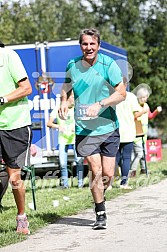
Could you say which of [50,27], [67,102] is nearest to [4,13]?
[50,27]

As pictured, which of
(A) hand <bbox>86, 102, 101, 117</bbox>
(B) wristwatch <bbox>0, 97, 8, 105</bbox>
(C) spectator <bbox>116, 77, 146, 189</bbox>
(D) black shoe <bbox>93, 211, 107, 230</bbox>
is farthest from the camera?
(C) spectator <bbox>116, 77, 146, 189</bbox>

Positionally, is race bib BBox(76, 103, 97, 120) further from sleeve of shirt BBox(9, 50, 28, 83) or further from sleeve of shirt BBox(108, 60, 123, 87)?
sleeve of shirt BBox(9, 50, 28, 83)

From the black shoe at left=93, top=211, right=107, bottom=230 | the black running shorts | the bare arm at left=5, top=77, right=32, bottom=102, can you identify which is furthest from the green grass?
the bare arm at left=5, top=77, right=32, bottom=102

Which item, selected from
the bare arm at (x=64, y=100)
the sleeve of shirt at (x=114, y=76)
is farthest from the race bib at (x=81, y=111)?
the sleeve of shirt at (x=114, y=76)

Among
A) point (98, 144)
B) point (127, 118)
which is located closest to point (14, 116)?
point (98, 144)

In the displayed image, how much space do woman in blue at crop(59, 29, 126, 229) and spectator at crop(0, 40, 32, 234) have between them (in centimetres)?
56

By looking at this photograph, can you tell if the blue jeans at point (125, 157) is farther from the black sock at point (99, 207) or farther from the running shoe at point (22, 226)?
the running shoe at point (22, 226)

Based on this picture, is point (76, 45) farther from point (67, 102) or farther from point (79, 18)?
point (79, 18)

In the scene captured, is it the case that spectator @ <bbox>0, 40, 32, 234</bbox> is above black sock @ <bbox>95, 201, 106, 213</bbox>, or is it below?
above

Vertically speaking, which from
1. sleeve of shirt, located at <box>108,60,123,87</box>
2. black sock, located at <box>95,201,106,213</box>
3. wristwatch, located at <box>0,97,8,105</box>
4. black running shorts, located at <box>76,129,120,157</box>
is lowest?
black sock, located at <box>95,201,106,213</box>

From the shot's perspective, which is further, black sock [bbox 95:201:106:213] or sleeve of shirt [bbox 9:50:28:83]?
black sock [bbox 95:201:106:213]

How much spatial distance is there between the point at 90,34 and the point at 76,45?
7.34 metres

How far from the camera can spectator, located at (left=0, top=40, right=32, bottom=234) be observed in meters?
6.61

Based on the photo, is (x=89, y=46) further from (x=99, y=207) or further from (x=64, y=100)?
(x=99, y=207)
